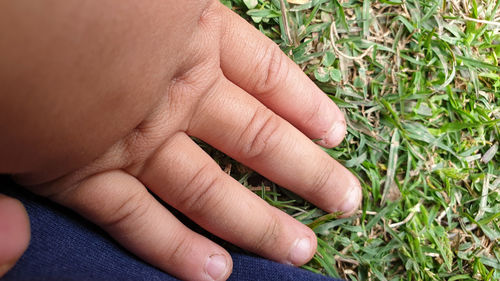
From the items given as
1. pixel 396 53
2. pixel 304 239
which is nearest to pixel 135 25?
pixel 304 239

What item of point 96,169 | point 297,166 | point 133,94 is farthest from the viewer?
point 297,166

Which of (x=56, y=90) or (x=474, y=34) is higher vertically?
(x=56, y=90)

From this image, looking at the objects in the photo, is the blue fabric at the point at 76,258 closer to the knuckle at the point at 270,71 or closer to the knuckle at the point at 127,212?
the knuckle at the point at 127,212

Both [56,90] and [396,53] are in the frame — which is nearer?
[56,90]

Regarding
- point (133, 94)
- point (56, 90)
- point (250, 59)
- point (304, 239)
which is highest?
point (56, 90)

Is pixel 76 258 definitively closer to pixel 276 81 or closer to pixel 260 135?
pixel 260 135

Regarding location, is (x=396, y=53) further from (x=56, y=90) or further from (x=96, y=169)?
(x=56, y=90)

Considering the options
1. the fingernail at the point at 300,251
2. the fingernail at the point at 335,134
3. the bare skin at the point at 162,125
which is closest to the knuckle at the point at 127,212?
the bare skin at the point at 162,125

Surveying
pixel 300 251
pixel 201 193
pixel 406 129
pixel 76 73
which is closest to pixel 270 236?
pixel 300 251
